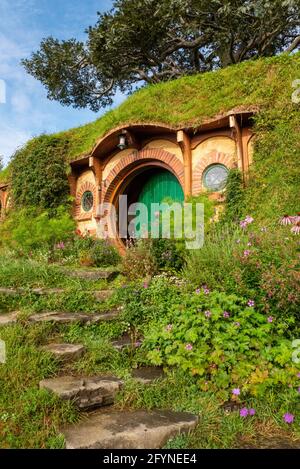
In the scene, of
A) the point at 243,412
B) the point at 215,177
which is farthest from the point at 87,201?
the point at 243,412

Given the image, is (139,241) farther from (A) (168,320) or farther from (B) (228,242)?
(A) (168,320)

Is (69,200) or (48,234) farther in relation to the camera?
(69,200)

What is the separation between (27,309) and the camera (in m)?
4.07

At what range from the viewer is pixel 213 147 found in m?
7.70

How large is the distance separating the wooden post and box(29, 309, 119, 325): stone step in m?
4.22

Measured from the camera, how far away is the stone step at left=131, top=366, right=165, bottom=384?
3020mm

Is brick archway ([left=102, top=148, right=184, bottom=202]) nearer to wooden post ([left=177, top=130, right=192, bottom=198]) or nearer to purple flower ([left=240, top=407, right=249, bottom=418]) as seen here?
wooden post ([left=177, top=130, right=192, bottom=198])

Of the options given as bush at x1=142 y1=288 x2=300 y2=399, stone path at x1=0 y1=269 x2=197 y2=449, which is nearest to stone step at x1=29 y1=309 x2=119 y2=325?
stone path at x1=0 y1=269 x2=197 y2=449

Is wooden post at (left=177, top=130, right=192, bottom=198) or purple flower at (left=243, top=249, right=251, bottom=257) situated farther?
wooden post at (left=177, top=130, right=192, bottom=198)

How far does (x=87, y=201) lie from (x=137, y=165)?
6.04 ft

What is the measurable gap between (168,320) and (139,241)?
291cm

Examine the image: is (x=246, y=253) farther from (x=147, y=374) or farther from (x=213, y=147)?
(x=213, y=147)

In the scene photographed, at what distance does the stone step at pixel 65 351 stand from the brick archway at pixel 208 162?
16.8 feet

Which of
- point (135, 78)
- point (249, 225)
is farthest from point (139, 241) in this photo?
point (135, 78)
